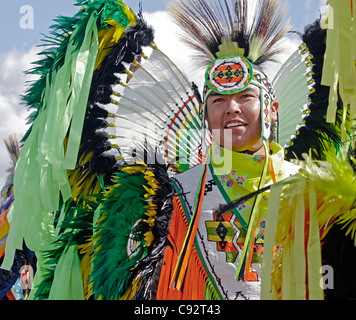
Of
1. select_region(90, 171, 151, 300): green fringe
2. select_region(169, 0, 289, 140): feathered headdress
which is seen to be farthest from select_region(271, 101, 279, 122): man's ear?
select_region(90, 171, 151, 300): green fringe

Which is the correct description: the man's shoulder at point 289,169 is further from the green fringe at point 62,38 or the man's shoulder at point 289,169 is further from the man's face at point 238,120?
the green fringe at point 62,38

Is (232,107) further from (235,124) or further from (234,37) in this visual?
(234,37)

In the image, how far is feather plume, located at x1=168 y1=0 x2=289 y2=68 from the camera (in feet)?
8.59

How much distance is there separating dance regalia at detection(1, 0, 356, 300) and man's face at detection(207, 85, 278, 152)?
0.16 ft

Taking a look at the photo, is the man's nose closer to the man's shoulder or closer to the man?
the man

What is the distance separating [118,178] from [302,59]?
1232mm

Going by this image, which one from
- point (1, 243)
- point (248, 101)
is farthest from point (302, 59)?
point (1, 243)

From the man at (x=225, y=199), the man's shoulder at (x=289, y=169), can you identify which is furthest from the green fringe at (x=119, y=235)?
the man's shoulder at (x=289, y=169)

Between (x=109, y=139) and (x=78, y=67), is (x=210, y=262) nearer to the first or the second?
(x=109, y=139)

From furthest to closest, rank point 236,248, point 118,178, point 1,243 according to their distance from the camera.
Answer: point 1,243 → point 118,178 → point 236,248

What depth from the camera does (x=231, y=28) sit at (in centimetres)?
262

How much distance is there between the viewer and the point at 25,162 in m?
2.31

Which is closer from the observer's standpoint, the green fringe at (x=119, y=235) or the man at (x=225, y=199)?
the man at (x=225, y=199)

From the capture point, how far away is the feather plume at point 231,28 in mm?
2619
